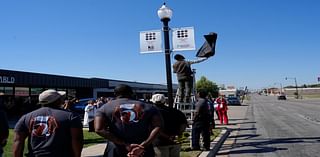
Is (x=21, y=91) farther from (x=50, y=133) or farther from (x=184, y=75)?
(x=50, y=133)

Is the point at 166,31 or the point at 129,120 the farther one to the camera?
the point at 166,31

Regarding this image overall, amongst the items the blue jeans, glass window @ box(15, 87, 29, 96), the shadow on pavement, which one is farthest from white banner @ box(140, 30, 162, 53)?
glass window @ box(15, 87, 29, 96)

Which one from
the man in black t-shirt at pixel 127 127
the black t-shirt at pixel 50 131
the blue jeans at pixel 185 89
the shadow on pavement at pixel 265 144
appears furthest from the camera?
the blue jeans at pixel 185 89

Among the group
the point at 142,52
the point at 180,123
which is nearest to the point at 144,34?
the point at 142,52

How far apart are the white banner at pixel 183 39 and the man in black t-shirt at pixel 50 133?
19.8ft

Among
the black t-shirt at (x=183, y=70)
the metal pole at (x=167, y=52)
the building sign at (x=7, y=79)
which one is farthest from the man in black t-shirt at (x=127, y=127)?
the building sign at (x=7, y=79)

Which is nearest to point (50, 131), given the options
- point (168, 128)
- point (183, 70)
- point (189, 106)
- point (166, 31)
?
point (168, 128)

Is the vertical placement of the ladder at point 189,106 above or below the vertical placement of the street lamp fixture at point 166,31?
below

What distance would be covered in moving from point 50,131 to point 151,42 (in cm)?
615

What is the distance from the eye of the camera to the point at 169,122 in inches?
227

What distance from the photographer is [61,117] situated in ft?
13.3

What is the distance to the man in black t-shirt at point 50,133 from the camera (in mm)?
4046

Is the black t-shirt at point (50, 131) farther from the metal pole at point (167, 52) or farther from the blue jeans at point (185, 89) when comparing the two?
the blue jeans at point (185, 89)

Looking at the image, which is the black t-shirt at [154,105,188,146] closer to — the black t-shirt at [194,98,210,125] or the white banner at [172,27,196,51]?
the black t-shirt at [194,98,210,125]
